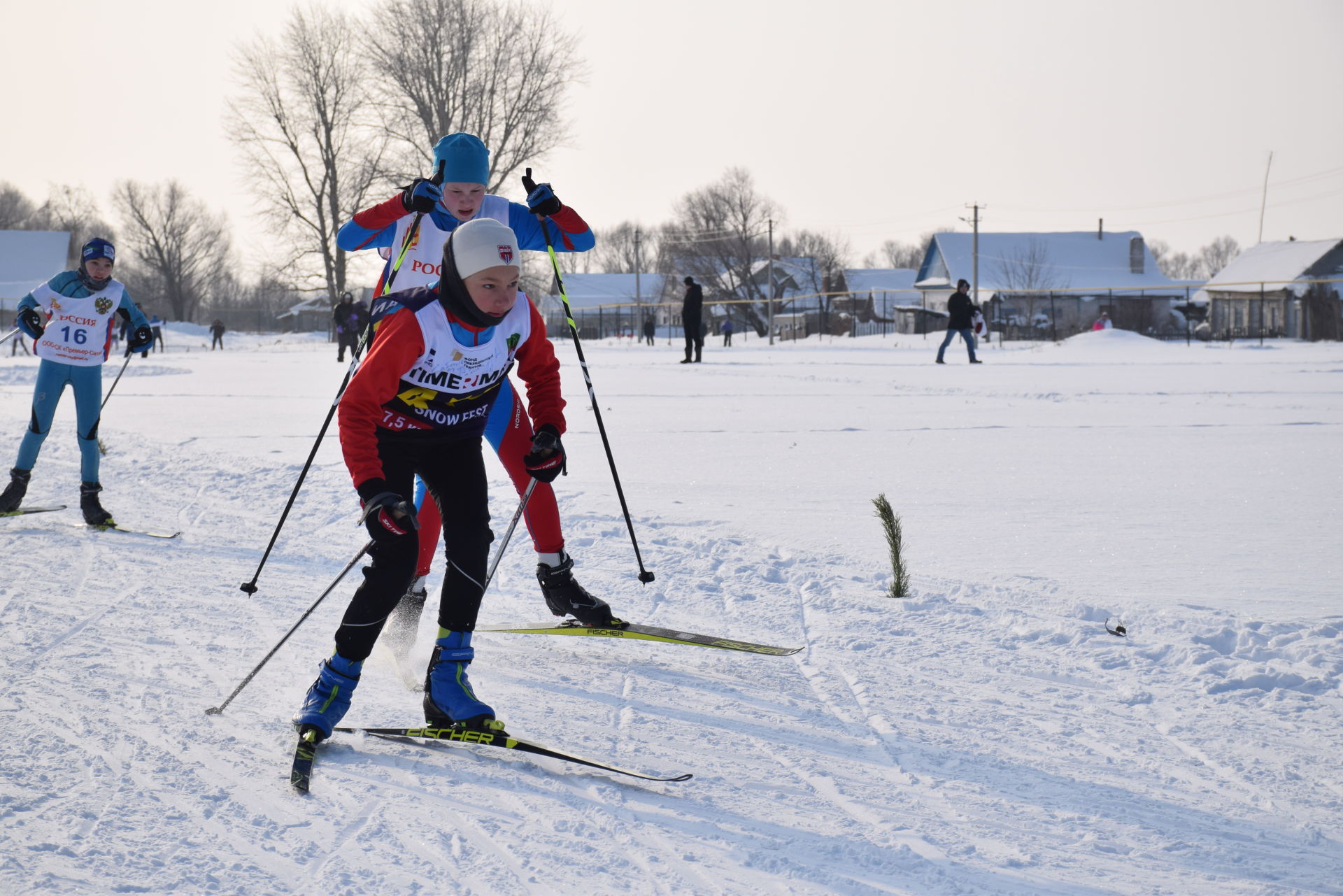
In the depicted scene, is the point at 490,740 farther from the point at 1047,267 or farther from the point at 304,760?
the point at 1047,267

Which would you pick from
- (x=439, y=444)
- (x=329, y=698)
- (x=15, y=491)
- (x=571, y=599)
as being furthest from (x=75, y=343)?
(x=329, y=698)

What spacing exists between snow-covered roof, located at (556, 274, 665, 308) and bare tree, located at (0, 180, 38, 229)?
4608cm

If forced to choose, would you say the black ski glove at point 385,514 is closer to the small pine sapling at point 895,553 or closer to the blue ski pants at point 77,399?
the small pine sapling at point 895,553

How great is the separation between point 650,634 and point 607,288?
3655 inches

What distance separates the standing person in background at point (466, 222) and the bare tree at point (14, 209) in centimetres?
10009

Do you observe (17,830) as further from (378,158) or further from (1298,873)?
(378,158)

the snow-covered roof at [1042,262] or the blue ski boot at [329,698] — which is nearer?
the blue ski boot at [329,698]

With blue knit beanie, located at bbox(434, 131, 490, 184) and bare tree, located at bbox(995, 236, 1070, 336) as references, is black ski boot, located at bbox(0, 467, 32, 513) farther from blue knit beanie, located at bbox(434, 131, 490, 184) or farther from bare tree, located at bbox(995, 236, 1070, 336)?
bare tree, located at bbox(995, 236, 1070, 336)

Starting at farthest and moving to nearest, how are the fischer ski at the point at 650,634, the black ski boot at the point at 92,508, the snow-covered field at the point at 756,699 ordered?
the black ski boot at the point at 92,508, the fischer ski at the point at 650,634, the snow-covered field at the point at 756,699

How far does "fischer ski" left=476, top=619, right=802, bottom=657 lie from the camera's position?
3.58 meters

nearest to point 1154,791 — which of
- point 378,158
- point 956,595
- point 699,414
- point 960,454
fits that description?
point 956,595

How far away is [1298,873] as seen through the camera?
213cm

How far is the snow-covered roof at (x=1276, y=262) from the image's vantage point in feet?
153

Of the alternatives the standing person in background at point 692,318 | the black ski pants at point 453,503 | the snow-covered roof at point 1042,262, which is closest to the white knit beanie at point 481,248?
the black ski pants at point 453,503
